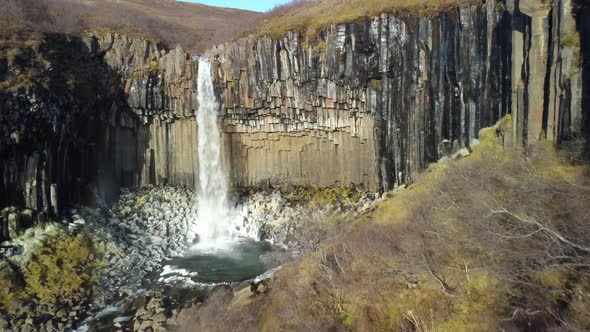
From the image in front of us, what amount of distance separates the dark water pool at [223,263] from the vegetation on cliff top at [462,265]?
14.0ft

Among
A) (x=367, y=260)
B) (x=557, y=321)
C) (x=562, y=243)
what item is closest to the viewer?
(x=557, y=321)

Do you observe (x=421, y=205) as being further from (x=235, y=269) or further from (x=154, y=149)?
(x=154, y=149)

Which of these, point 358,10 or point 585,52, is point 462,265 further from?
point 358,10

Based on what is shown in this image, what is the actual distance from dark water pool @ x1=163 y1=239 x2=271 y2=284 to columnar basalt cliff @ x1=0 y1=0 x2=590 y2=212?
16.8 feet

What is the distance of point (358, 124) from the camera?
74.6 feet

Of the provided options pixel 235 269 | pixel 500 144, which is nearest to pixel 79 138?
pixel 235 269

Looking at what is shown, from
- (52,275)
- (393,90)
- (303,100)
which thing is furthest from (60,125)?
(393,90)

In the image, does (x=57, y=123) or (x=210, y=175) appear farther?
(x=210, y=175)

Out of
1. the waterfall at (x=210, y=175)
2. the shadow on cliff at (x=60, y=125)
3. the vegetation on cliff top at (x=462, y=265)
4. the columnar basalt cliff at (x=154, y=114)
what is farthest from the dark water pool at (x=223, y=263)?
the shadow on cliff at (x=60, y=125)

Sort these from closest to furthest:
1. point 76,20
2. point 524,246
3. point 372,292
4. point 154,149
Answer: point 524,246 → point 372,292 → point 154,149 → point 76,20

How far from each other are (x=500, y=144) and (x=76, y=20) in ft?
96.9

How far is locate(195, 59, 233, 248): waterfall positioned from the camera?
2545 cm

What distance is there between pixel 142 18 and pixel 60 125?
25.6 metres

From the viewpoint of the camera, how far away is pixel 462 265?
10.9m
